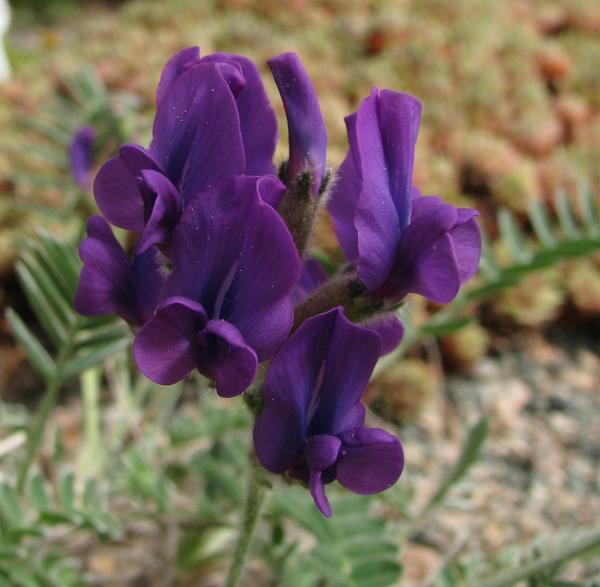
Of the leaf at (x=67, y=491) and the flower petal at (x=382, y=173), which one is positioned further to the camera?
the leaf at (x=67, y=491)

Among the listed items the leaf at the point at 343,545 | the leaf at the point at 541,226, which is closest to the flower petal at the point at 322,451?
the leaf at the point at 343,545

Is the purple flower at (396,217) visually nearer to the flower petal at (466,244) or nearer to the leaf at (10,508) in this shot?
the flower petal at (466,244)

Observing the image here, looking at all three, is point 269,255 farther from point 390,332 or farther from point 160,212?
point 390,332

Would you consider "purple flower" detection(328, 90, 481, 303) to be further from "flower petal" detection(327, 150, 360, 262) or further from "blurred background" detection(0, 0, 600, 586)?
"blurred background" detection(0, 0, 600, 586)

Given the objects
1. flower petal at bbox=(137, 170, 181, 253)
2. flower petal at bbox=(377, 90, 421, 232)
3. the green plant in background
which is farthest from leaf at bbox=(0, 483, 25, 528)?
flower petal at bbox=(377, 90, 421, 232)

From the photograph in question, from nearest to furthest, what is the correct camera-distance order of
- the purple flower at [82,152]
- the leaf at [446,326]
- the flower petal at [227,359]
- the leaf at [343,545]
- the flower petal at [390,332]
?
1. the flower petal at [227,359]
2. the flower petal at [390,332]
3. the leaf at [343,545]
4. the leaf at [446,326]
5. the purple flower at [82,152]

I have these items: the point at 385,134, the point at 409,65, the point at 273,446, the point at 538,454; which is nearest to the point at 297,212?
the point at 385,134

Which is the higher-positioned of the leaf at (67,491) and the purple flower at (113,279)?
the purple flower at (113,279)
